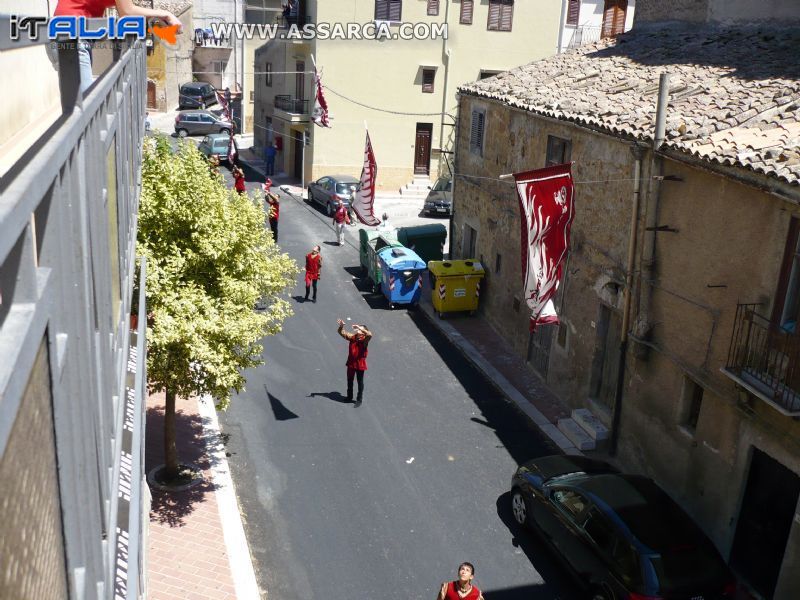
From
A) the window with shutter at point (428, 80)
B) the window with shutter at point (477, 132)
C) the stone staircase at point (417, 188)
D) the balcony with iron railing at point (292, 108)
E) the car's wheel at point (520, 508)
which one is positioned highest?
the window with shutter at point (428, 80)

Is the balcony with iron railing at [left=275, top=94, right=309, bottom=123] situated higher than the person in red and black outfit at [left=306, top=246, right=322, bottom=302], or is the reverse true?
the balcony with iron railing at [left=275, top=94, right=309, bottom=123]

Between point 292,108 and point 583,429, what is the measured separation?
24.9 metres

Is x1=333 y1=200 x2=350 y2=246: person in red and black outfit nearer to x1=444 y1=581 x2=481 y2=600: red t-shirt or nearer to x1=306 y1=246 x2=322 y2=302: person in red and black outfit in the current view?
x1=306 y1=246 x2=322 y2=302: person in red and black outfit

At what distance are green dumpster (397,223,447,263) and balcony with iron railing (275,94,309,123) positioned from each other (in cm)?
1309

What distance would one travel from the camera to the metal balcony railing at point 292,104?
35.2m

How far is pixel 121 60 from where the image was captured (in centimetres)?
529

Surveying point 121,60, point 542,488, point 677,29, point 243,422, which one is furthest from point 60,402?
point 677,29

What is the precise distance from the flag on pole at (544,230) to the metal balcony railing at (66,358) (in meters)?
9.39

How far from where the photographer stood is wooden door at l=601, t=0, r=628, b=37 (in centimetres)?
3438

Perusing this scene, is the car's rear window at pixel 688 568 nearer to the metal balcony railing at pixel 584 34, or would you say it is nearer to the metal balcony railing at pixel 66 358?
the metal balcony railing at pixel 66 358

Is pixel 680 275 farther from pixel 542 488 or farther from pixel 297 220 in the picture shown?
pixel 297 220

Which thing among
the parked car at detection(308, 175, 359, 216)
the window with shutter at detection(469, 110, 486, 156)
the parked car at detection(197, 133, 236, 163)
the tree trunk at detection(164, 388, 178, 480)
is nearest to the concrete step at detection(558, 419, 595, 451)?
the tree trunk at detection(164, 388, 178, 480)

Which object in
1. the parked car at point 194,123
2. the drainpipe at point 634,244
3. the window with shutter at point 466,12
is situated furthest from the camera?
the parked car at point 194,123

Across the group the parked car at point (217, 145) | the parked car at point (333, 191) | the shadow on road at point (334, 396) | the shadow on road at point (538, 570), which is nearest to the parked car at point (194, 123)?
the parked car at point (217, 145)
